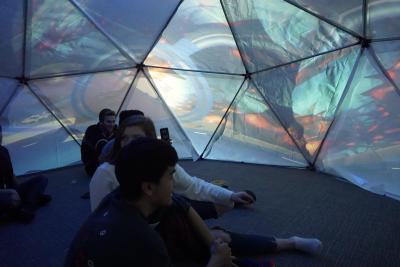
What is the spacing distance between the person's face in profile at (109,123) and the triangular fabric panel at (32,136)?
5.46ft

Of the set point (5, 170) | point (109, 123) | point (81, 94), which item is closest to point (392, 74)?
point (109, 123)

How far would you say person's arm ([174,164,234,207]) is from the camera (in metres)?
3.44

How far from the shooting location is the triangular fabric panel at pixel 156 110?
28.1 ft

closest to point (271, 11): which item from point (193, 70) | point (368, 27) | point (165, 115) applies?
point (368, 27)

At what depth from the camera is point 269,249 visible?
3.74 metres

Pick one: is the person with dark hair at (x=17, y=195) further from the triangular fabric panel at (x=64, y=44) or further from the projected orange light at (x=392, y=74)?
the projected orange light at (x=392, y=74)

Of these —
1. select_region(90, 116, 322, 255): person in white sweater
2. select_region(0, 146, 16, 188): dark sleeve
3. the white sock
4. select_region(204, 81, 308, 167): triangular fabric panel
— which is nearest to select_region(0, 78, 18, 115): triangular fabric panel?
select_region(0, 146, 16, 188): dark sleeve

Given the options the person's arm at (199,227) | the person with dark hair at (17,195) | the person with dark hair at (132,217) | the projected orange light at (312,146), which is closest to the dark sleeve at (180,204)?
the person's arm at (199,227)

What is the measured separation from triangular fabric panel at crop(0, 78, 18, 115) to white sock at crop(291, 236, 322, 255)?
6.05m

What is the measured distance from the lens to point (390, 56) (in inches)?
206

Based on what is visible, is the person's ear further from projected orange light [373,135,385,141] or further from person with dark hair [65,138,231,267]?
projected orange light [373,135,385,141]

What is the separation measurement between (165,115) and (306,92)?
3.24 meters

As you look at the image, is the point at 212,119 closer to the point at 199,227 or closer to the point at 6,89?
the point at 6,89

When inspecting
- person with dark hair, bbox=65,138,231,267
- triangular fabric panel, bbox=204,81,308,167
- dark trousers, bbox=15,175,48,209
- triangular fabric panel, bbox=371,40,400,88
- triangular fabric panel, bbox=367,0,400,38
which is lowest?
dark trousers, bbox=15,175,48,209
